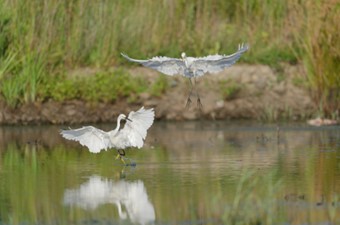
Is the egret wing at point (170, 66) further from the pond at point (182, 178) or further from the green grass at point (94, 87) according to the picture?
the green grass at point (94, 87)

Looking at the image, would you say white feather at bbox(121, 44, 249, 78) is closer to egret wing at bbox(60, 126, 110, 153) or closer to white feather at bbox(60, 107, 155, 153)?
white feather at bbox(60, 107, 155, 153)

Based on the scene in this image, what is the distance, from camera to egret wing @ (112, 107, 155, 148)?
1255 cm

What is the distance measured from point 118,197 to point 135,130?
95.9 inches

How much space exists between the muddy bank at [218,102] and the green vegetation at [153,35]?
214 millimetres

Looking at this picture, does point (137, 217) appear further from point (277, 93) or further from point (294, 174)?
point (277, 93)

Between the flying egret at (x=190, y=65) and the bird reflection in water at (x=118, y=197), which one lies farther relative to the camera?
the flying egret at (x=190, y=65)

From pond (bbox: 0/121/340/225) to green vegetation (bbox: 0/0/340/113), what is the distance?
1.18 m

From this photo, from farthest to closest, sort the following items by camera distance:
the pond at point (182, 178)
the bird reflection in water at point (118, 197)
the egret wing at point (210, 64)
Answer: the egret wing at point (210, 64) → the bird reflection in water at point (118, 197) → the pond at point (182, 178)

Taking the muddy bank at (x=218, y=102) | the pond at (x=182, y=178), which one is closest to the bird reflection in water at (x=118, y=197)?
the pond at (x=182, y=178)

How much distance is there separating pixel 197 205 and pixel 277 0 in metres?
10.6

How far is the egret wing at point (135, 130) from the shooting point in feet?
41.2

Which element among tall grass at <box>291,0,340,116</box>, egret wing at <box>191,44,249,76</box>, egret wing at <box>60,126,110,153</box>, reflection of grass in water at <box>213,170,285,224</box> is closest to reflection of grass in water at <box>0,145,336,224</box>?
reflection of grass in water at <box>213,170,285,224</box>

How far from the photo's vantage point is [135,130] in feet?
41.4

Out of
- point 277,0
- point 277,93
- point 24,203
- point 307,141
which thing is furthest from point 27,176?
point 277,0
